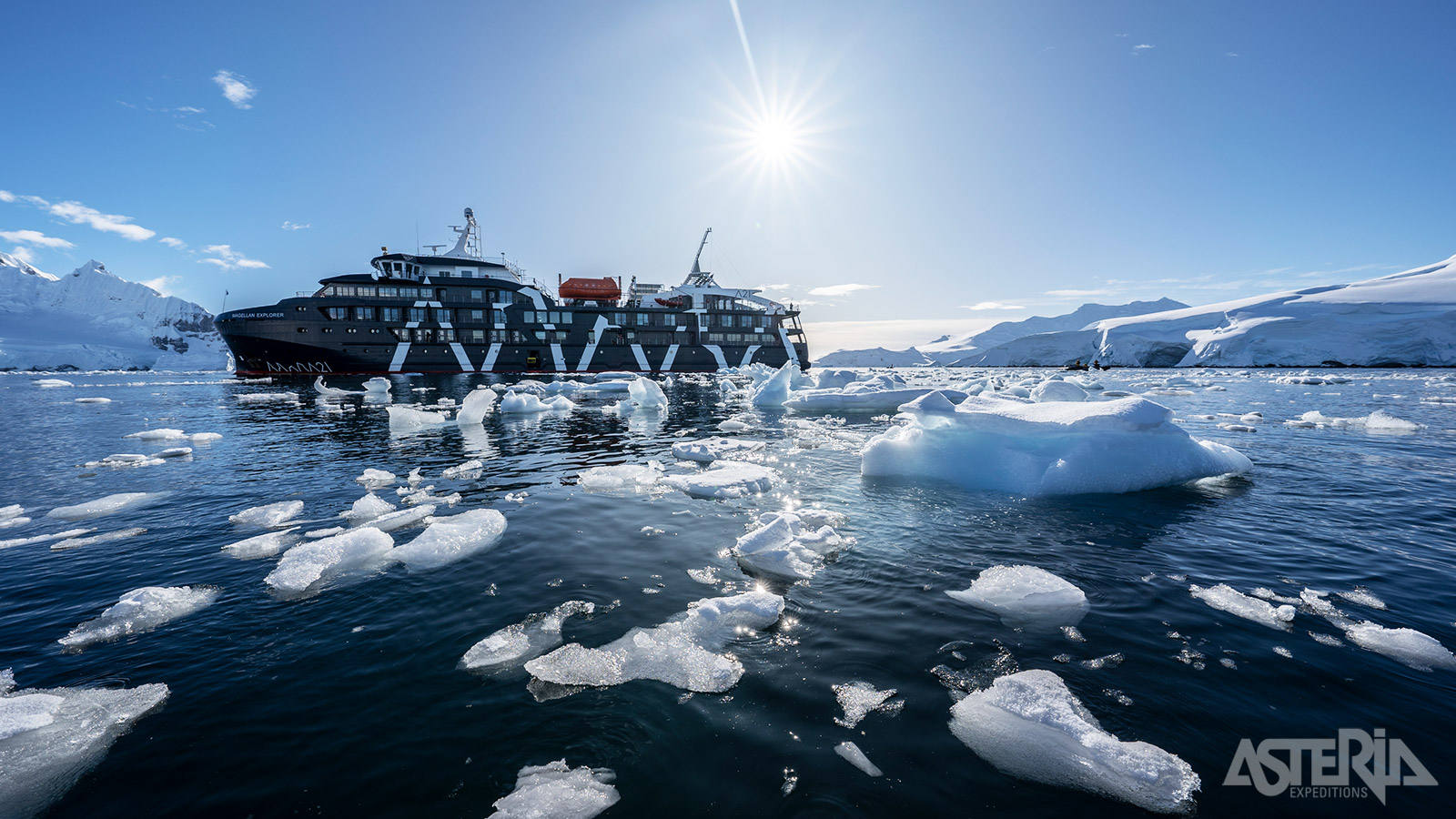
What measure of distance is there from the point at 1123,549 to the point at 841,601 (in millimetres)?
4002

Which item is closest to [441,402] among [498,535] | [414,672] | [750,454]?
[750,454]

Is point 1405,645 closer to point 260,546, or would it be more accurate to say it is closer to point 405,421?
point 260,546

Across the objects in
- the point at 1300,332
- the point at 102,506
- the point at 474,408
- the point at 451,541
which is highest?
the point at 1300,332

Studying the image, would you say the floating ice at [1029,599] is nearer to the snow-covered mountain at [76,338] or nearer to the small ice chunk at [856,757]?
the small ice chunk at [856,757]

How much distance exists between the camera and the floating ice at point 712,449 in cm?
1210

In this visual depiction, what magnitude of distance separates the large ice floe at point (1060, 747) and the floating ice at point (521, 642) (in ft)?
10.3

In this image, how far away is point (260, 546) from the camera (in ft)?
20.4

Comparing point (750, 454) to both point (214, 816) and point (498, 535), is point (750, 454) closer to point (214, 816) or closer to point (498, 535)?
point (498, 535)

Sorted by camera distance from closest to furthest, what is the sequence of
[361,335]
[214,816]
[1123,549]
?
[214,816] < [1123,549] < [361,335]

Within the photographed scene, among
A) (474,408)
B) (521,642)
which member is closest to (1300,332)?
(474,408)

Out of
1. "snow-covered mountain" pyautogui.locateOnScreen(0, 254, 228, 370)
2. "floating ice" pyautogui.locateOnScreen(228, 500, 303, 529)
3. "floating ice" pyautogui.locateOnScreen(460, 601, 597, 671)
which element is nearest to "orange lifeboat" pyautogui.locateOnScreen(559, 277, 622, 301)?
"floating ice" pyautogui.locateOnScreen(228, 500, 303, 529)

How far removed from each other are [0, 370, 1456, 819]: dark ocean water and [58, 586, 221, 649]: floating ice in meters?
0.15

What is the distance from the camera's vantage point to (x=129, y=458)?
36.7ft

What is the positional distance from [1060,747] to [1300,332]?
121 metres
